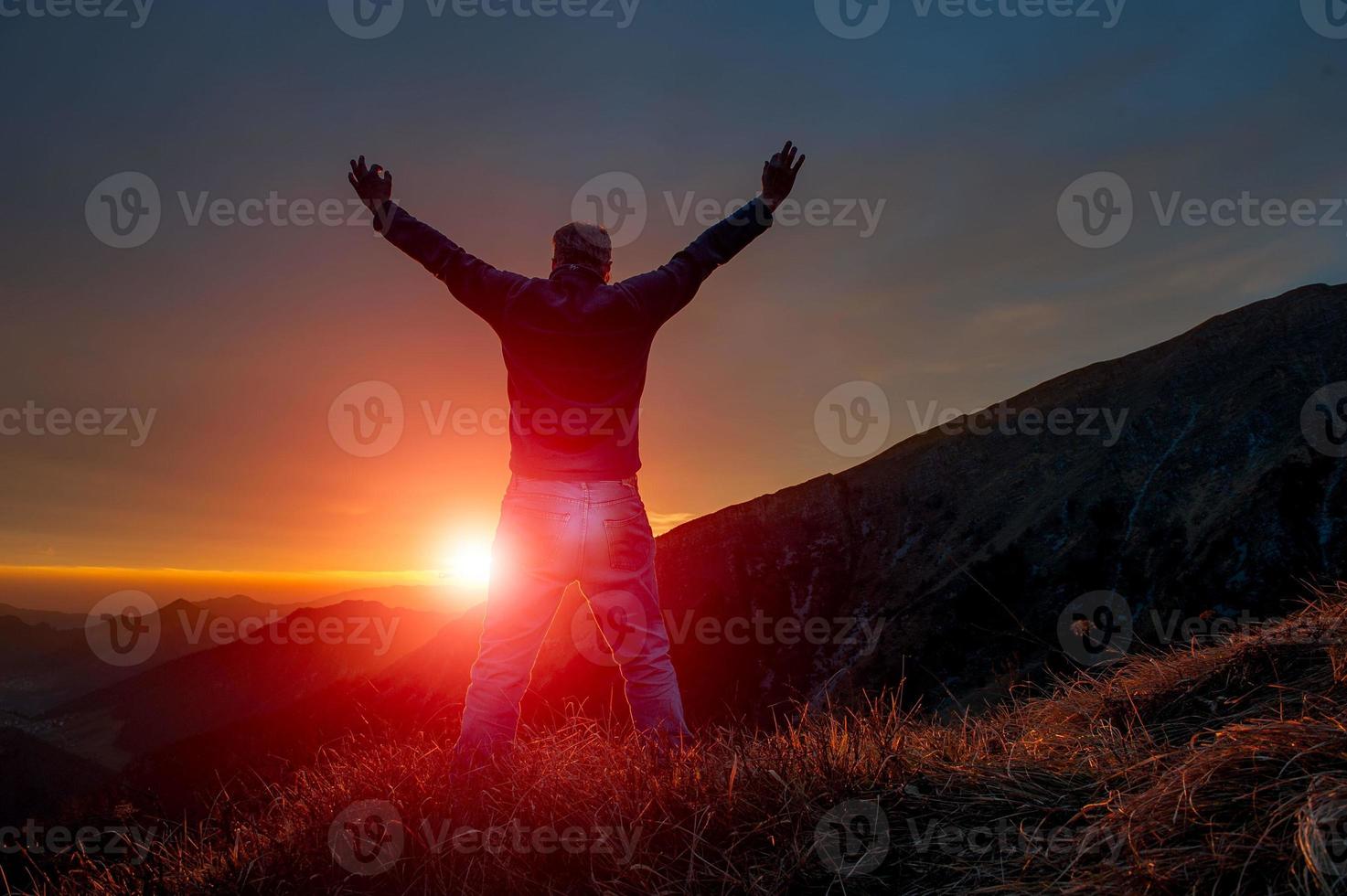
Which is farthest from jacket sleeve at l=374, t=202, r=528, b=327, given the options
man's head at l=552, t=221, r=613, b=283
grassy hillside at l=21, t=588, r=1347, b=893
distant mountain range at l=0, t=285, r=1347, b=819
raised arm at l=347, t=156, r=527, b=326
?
distant mountain range at l=0, t=285, r=1347, b=819

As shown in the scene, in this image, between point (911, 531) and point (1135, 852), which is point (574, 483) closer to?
point (1135, 852)

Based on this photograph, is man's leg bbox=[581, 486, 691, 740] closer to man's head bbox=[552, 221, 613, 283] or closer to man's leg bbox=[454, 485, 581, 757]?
man's leg bbox=[454, 485, 581, 757]

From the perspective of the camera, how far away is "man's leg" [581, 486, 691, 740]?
3.73 m

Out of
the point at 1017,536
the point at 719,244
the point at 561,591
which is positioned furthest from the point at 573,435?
the point at 1017,536

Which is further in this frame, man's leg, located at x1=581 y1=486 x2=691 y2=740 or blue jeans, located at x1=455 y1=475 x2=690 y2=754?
man's leg, located at x1=581 y1=486 x2=691 y2=740

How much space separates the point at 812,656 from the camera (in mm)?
71812

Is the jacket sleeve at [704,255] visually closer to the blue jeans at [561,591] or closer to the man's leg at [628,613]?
the blue jeans at [561,591]

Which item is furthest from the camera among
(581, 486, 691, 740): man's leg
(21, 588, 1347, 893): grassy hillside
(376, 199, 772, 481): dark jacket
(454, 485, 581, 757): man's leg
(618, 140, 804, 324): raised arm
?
(618, 140, 804, 324): raised arm

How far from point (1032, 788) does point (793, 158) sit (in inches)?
129

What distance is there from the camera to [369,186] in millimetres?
4008

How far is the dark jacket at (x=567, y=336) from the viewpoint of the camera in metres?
3.89

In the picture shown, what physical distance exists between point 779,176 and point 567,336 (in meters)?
1.49

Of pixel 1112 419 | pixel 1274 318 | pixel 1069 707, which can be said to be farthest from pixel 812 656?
pixel 1069 707

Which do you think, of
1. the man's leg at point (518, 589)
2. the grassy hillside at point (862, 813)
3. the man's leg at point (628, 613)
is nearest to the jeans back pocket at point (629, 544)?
the man's leg at point (628, 613)
